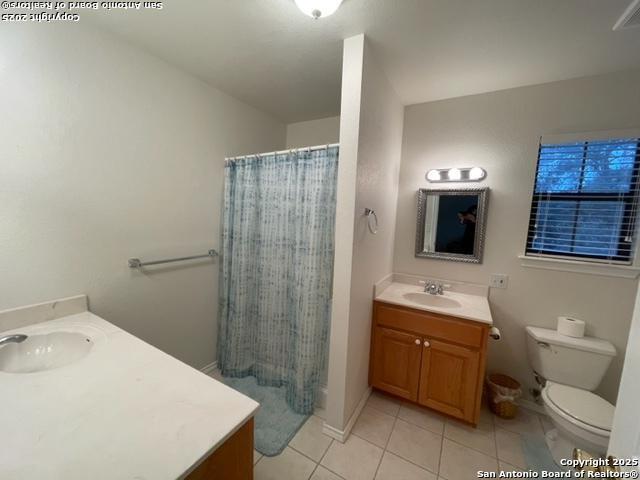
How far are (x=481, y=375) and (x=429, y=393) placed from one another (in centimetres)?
36

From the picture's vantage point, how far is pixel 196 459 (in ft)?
1.94

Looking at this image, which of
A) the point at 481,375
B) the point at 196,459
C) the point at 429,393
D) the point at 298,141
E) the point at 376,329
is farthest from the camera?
the point at 298,141

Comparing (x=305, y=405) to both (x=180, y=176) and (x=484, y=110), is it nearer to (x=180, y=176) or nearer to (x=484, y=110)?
(x=180, y=176)

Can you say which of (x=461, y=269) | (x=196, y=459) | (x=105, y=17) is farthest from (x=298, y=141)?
(x=196, y=459)

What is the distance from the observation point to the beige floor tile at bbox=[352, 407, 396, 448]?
5.18 feet

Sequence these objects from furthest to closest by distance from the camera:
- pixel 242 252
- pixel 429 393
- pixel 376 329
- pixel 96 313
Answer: pixel 242 252, pixel 376 329, pixel 429 393, pixel 96 313

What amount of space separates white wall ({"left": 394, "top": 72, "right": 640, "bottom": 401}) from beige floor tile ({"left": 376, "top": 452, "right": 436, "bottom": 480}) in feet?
3.45

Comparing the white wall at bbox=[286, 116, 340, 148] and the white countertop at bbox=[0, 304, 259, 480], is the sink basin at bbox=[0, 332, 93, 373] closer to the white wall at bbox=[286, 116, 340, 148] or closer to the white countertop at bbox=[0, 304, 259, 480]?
the white countertop at bbox=[0, 304, 259, 480]

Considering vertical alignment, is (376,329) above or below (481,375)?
above

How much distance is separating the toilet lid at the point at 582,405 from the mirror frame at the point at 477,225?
89 cm

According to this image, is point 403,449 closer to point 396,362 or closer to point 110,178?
point 396,362

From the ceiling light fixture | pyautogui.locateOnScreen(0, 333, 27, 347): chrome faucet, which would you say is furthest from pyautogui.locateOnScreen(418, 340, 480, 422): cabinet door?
pyautogui.locateOnScreen(0, 333, 27, 347): chrome faucet

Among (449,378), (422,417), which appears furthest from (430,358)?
(422,417)

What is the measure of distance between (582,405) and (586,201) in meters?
1.25
